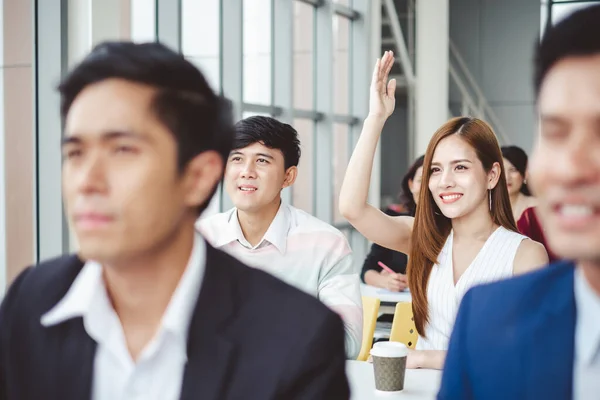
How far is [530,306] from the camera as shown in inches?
49.2

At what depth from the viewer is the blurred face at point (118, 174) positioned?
115 cm

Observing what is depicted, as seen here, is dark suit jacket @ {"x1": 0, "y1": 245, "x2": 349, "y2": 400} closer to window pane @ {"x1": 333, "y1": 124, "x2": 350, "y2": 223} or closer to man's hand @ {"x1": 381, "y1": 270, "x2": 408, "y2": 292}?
man's hand @ {"x1": 381, "y1": 270, "x2": 408, "y2": 292}

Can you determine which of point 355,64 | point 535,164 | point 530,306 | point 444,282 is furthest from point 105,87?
point 355,64

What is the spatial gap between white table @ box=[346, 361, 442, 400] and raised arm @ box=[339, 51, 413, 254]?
558mm

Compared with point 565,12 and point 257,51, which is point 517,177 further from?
point 565,12

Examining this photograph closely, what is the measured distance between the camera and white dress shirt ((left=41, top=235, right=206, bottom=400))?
49.0 inches

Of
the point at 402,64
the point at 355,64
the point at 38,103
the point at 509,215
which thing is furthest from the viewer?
the point at 402,64

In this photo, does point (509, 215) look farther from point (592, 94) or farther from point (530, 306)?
point (592, 94)

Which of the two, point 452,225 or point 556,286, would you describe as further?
point 452,225

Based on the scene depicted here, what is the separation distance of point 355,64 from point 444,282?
6.33 m

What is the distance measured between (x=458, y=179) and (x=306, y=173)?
5089mm

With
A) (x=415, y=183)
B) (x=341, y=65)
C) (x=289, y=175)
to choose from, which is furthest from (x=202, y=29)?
(x=341, y=65)

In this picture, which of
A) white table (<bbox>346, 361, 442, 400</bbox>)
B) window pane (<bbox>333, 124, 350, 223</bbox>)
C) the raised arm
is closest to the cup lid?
white table (<bbox>346, 361, 442, 400</bbox>)

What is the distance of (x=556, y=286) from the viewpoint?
124cm
